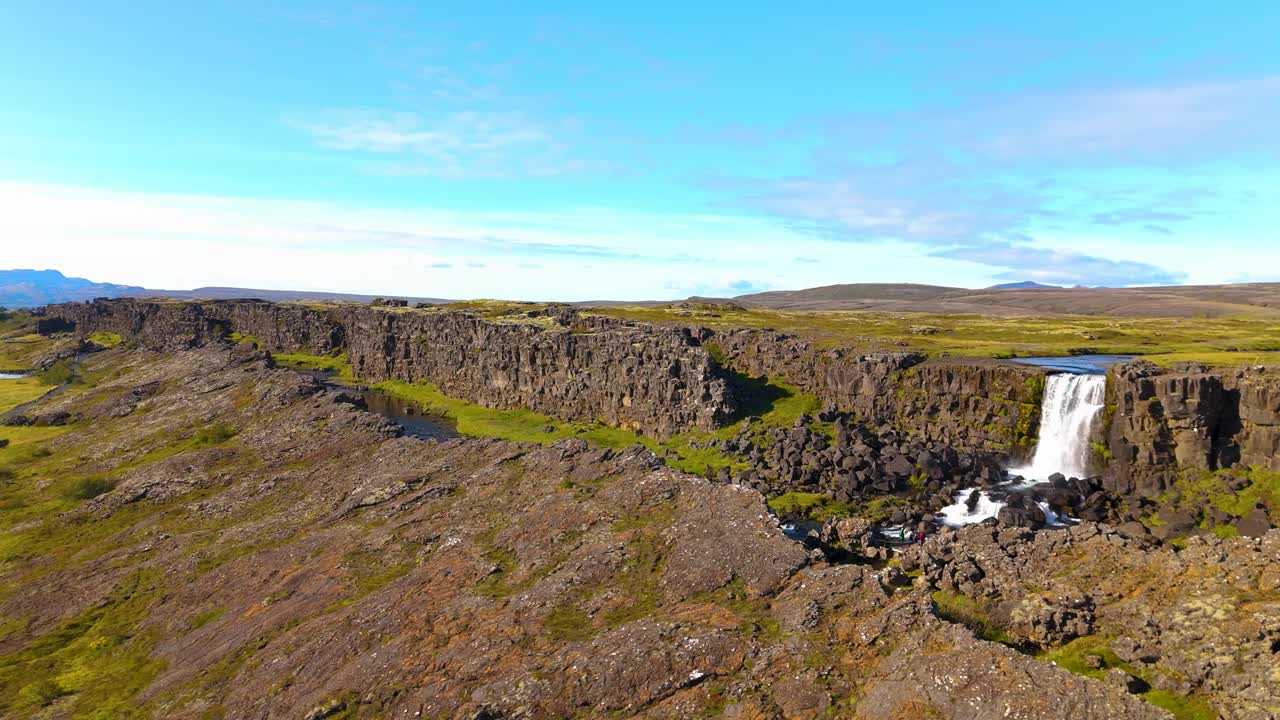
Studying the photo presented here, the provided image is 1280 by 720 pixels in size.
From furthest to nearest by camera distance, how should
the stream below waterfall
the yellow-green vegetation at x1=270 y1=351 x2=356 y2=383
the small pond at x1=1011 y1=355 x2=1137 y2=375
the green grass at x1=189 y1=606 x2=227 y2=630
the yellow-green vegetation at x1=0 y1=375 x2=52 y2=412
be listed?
the yellow-green vegetation at x1=270 y1=351 x2=356 y2=383 < the yellow-green vegetation at x1=0 y1=375 x2=52 y2=412 < the small pond at x1=1011 y1=355 x2=1137 y2=375 < the stream below waterfall < the green grass at x1=189 y1=606 x2=227 y2=630

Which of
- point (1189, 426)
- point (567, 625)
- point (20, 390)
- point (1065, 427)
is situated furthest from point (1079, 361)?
point (20, 390)

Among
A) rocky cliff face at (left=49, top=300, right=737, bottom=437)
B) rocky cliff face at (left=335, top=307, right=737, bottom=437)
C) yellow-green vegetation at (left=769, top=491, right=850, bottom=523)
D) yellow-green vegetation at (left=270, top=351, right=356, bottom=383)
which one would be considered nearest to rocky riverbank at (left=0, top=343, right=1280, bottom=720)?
yellow-green vegetation at (left=769, top=491, right=850, bottom=523)

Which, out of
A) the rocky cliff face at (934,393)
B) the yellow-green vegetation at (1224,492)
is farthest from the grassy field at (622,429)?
the yellow-green vegetation at (1224,492)

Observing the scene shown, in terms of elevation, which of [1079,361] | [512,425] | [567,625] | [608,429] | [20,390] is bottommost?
[20,390]

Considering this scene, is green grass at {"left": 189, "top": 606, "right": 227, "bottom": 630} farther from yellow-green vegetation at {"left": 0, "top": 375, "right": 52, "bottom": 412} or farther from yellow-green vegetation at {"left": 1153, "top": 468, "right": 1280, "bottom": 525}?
yellow-green vegetation at {"left": 0, "top": 375, "right": 52, "bottom": 412}

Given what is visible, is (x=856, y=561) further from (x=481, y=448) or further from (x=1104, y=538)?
(x=481, y=448)

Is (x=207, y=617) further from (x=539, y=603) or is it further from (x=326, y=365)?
(x=326, y=365)

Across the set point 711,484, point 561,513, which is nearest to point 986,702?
point 711,484
